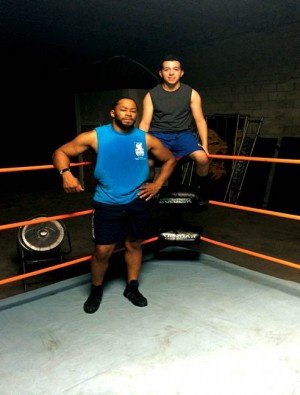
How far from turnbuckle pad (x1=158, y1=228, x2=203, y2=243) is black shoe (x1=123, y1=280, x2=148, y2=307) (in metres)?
0.57

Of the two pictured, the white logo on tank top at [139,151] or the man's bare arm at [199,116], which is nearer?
the white logo on tank top at [139,151]

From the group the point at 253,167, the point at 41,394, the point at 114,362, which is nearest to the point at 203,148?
the point at 114,362

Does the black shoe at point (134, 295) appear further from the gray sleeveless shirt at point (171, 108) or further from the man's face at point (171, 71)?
the man's face at point (171, 71)

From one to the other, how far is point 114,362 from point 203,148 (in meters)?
1.75

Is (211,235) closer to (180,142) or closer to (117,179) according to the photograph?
(180,142)

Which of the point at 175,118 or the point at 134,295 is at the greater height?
the point at 175,118

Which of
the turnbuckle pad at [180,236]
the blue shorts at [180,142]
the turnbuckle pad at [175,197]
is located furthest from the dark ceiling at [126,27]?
the turnbuckle pad at [180,236]

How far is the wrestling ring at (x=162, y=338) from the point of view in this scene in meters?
1.74

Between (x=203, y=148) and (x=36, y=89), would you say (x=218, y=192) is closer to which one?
(x=203, y=148)

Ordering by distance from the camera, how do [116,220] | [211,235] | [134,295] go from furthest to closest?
[211,235], [134,295], [116,220]

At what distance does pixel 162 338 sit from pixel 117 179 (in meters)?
1.02

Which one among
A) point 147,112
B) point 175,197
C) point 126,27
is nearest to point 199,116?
point 147,112

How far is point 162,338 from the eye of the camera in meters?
2.07

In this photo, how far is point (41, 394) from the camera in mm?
1655
